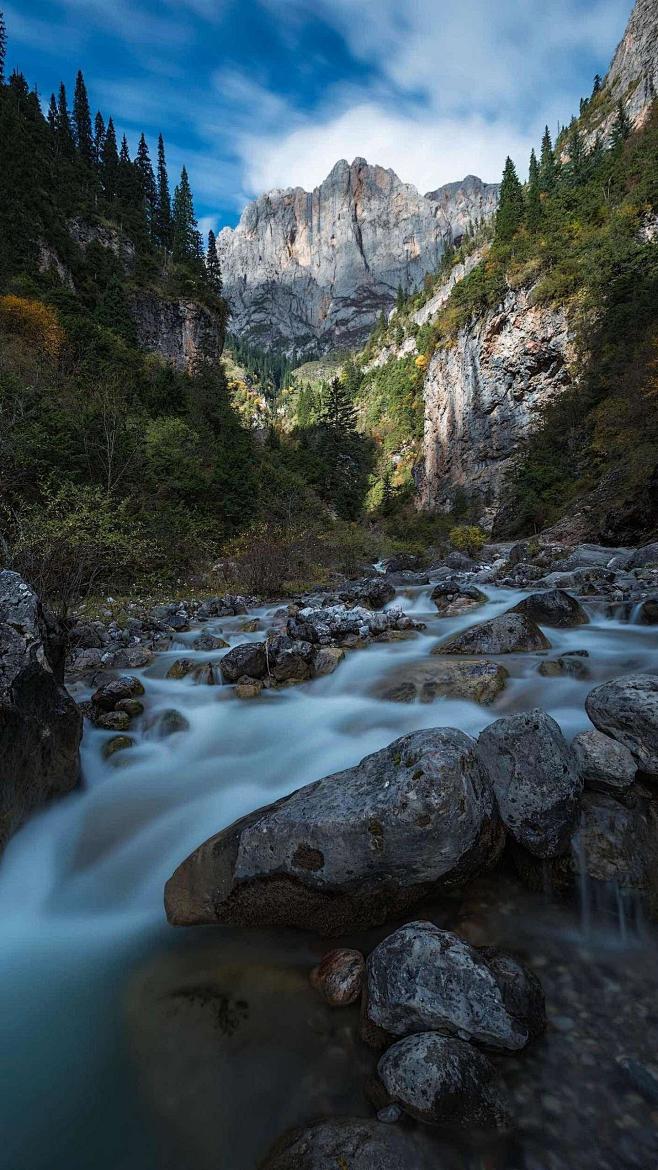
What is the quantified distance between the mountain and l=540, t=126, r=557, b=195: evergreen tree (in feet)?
248

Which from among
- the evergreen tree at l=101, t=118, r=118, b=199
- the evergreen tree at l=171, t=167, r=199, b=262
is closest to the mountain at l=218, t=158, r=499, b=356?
the evergreen tree at l=171, t=167, r=199, b=262

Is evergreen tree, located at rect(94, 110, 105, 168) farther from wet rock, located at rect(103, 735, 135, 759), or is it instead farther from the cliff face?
wet rock, located at rect(103, 735, 135, 759)

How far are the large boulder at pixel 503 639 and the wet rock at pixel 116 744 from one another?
166 inches

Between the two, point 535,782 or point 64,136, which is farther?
point 64,136

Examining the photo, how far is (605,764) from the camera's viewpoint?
3.08 metres

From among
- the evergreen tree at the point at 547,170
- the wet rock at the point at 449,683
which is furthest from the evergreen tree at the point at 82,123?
the wet rock at the point at 449,683

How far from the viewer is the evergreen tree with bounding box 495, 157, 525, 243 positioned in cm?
3838

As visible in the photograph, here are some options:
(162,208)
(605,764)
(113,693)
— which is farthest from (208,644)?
(162,208)

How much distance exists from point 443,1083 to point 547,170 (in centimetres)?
6405

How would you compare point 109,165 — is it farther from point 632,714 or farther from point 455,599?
point 632,714

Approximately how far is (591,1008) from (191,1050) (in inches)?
69.5

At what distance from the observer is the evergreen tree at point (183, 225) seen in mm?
45031

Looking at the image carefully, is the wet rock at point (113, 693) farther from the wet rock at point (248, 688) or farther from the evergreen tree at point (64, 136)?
the evergreen tree at point (64, 136)

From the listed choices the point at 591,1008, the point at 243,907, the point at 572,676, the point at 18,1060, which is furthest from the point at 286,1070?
the point at 572,676
